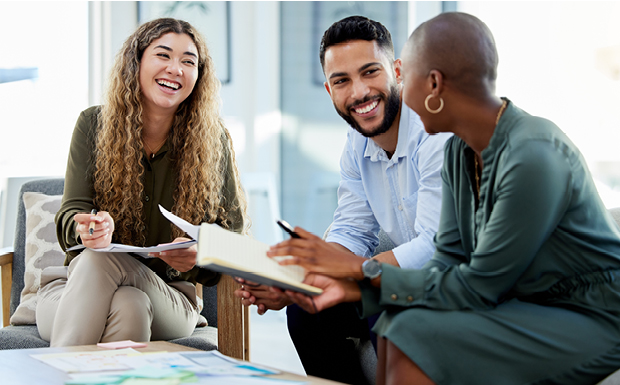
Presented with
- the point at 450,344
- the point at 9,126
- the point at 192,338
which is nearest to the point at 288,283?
the point at 450,344

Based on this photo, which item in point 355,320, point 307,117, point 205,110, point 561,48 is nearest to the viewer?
point 355,320

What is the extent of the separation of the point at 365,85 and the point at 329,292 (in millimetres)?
830

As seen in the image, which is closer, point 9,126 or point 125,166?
point 125,166

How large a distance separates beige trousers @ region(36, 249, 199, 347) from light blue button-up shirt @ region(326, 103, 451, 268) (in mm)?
534

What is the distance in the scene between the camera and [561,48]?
3801 millimetres

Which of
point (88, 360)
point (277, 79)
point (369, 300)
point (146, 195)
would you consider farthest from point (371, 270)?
point (277, 79)

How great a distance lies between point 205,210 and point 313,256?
2.84 feet

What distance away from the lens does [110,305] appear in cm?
156

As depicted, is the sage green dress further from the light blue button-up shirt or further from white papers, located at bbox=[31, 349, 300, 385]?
the light blue button-up shirt

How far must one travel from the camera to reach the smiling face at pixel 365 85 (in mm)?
1719

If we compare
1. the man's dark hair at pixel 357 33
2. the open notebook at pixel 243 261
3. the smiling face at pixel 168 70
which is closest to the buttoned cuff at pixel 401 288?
the open notebook at pixel 243 261

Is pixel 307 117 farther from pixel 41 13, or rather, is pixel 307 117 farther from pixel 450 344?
pixel 450 344

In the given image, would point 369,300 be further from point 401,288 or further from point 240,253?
point 240,253

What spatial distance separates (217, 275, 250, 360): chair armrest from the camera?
1595 mm
